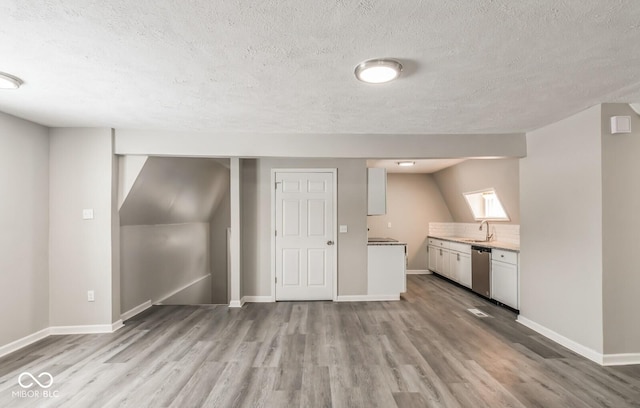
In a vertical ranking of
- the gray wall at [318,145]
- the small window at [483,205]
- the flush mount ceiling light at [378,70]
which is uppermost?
the flush mount ceiling light at [378,70]

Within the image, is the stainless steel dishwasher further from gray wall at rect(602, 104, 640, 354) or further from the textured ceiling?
the textured ceiling

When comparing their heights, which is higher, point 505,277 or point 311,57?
point 311,57

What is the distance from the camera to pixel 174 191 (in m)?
4.58

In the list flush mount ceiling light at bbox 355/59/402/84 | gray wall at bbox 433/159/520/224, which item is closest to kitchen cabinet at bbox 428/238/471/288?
gray wall at bbox 433/159/520/224

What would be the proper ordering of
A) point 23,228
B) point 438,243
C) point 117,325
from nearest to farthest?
point 23,228 → point 117,325 → point 438,243

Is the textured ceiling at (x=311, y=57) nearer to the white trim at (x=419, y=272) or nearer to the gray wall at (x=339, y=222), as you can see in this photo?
the gray wall at (x=339, y=222)

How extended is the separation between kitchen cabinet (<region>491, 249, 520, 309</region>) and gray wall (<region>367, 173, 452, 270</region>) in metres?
2.32

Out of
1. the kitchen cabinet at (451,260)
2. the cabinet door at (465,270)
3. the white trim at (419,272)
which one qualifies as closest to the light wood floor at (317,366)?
the cabinet door at (465,270)

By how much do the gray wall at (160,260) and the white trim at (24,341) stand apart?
0.75 meters

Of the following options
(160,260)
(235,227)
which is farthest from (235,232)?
(160,260)

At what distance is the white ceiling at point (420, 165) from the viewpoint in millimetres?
5492

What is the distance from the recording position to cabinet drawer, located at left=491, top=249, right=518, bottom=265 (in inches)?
162

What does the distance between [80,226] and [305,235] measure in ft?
9.14

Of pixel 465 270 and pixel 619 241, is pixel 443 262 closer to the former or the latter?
pixel 465 270
